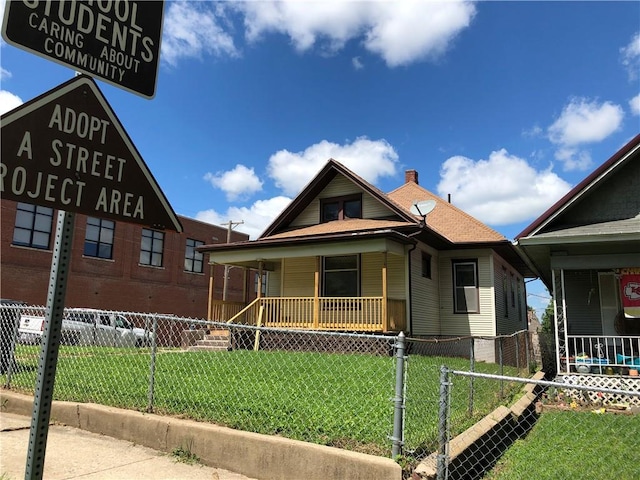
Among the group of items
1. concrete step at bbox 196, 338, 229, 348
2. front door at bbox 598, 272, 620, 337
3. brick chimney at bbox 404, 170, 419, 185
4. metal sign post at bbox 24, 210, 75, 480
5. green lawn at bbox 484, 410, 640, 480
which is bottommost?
green lawn at bbox 484, 410, 640, 480

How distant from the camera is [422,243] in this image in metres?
16.7

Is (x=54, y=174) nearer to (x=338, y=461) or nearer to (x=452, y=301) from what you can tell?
(x=338, y=461)

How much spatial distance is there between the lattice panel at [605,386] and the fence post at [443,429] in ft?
22.1

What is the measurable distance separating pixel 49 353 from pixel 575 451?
20.2 ft

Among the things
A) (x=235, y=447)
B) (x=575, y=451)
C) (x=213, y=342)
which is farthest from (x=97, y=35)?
(x=213, y=342)

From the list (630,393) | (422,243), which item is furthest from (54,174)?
(422,243)

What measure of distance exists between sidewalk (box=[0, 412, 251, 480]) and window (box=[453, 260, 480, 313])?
47.3ft

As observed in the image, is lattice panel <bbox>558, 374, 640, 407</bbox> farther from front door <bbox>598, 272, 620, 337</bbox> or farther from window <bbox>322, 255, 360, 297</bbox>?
window <bbox>322, 255, 360, 297</bbox>

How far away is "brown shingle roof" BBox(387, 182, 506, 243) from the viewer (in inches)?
698

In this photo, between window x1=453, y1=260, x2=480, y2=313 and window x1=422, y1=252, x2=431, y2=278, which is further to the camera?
window x1=453, y1=260, x2=480, y2=313

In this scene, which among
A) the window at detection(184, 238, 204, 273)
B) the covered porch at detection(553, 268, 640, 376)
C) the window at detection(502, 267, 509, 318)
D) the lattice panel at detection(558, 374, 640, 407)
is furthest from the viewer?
the window at detection(184, 238, 204, 273)

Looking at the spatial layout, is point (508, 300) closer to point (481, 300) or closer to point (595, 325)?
point (481, 300)

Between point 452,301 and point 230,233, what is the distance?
21907 mm

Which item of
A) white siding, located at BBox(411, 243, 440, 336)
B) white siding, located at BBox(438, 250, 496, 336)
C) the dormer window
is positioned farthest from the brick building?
white siding, located at BBox(438, 250, 496, 336)
